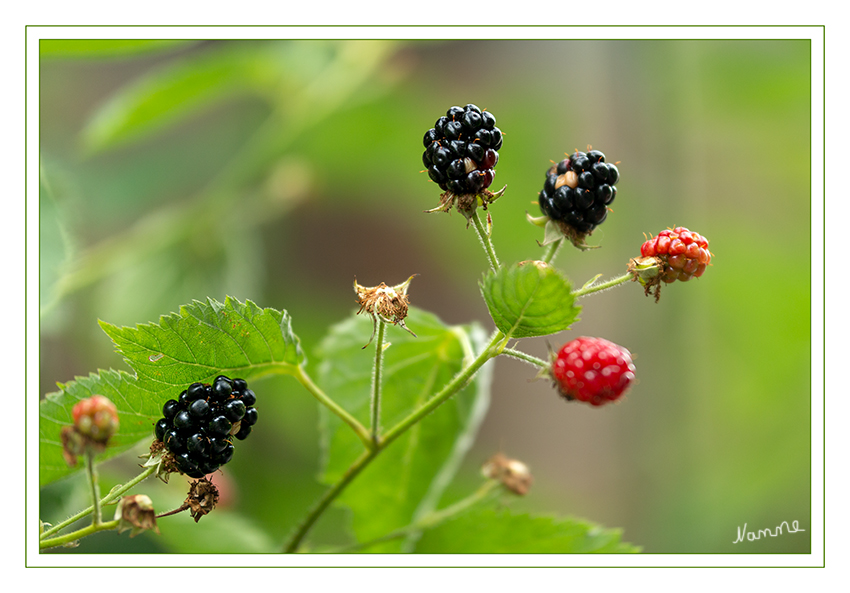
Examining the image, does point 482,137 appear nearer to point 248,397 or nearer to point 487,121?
point 487,121

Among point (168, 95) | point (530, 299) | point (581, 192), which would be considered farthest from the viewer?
point (168, 95)

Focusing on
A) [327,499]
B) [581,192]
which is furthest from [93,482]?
[581,192]

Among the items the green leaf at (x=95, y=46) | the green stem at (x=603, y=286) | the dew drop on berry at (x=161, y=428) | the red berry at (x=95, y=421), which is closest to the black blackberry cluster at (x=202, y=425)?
the dew drop on berry at (x=161, y=428)
